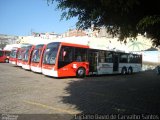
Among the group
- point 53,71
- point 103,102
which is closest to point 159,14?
point 103,102

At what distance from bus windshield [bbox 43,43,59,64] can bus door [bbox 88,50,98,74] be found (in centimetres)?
364

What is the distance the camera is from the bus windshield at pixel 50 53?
840 inches

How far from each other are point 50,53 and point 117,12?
48.2ft

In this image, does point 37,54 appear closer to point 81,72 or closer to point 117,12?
point 81,72

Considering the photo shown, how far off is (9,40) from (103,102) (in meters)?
137

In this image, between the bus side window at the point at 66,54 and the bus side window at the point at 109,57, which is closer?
the bus side window at the point at 66,54

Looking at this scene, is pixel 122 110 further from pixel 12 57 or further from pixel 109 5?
pixel 12 57

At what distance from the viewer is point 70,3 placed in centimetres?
870

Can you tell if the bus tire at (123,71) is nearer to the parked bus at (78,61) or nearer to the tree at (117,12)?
the parked bus at (78,61)

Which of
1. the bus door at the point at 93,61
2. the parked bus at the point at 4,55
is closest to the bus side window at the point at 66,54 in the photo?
the bus door at the point at 93,61

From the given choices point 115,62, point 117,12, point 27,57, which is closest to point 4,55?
point 27,57

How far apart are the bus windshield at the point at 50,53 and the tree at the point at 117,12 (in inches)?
461

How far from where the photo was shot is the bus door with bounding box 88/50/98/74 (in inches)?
960

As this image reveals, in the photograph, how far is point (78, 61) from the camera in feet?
75.0
